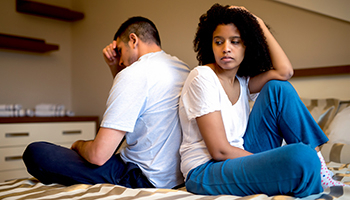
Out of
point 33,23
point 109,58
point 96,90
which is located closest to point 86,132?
point 96,90

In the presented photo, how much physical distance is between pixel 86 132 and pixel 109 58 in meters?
1.61

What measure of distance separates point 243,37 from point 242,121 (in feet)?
1.03

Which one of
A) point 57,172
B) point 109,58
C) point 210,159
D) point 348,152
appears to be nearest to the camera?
point 210,159

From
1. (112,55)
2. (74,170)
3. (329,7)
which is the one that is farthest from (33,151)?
(329,7)

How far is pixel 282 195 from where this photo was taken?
36.0 inches

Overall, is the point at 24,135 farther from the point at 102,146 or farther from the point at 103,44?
the point at 102,146

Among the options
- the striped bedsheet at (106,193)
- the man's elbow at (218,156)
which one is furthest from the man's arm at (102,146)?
the man's elbow at (218,156)

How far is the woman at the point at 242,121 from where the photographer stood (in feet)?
3.03

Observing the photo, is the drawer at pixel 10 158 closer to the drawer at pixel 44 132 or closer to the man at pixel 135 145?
the drawer at pixel 44 132

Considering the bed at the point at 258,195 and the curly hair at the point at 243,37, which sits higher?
the curly hair at the point at 243,37

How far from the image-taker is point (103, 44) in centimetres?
333

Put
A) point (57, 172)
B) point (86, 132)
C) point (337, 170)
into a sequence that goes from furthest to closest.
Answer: point (86, 132)
point (337, 170)
point (57, 172)

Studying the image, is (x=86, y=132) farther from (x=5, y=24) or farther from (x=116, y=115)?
(x=116, y=115)

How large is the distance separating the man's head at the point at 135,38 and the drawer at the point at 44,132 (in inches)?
63.7
